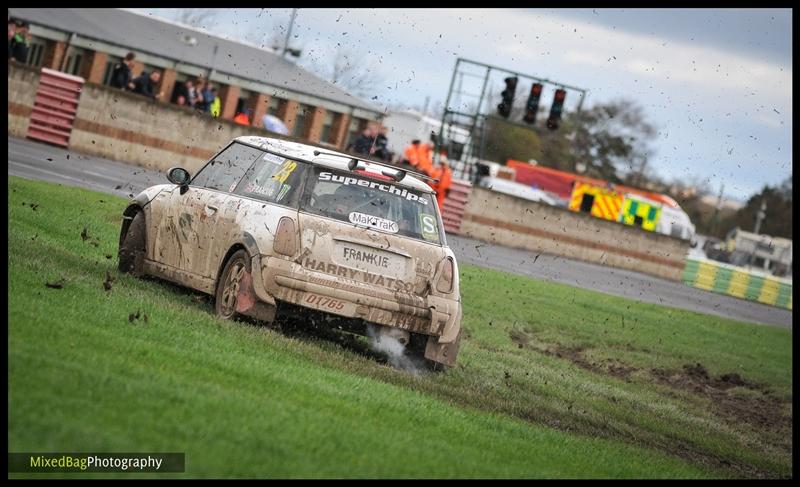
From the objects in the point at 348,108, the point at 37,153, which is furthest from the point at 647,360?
the point at 348,108

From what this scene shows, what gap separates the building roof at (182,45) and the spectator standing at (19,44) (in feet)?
61.9

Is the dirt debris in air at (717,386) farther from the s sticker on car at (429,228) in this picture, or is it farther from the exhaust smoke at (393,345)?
the s sticker on car at (429,228)

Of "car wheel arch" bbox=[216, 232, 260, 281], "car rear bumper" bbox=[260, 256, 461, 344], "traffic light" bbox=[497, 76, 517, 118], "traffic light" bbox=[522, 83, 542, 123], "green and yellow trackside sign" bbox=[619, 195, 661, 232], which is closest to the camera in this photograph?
"car rear bumper" bbox=[260, 256, 461, 344]

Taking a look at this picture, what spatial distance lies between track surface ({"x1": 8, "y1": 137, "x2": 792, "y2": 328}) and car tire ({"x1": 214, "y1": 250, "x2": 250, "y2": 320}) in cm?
1040

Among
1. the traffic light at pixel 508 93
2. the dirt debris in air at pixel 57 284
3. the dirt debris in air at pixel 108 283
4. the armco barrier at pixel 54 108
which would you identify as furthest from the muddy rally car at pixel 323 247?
the traffic light at pixel 508 93

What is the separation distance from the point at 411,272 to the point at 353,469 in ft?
14.6

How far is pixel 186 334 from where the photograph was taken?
9305 mm

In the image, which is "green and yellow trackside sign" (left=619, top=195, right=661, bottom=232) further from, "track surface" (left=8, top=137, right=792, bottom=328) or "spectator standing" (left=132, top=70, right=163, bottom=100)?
"spectator standing" (left=132, top=70, right=163, bottom=100)

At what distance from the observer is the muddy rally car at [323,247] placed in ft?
34.4

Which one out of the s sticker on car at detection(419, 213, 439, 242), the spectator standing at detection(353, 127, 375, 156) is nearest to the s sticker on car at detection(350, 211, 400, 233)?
the s sticker on car at detection(419, 213, 439, 242)

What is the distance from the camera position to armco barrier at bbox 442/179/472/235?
116 ft

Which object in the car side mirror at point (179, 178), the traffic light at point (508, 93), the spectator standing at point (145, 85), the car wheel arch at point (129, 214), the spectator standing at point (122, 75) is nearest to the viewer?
the car side mirror at point (179, 178)

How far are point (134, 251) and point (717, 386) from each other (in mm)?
7656

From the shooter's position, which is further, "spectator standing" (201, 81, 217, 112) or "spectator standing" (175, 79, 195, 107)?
"spectator standing" (175, 79, 195, 107)
